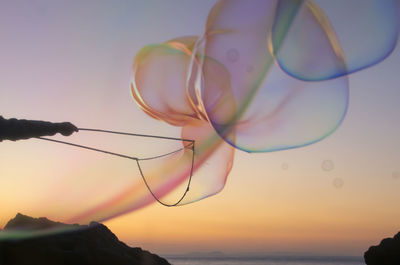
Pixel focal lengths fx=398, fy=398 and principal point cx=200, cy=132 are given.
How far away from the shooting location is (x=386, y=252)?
33.3 metres

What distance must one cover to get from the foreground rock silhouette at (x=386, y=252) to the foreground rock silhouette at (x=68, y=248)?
2358 centimetres

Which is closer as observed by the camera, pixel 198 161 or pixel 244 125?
pixel 244 125

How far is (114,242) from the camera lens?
54.4 ft

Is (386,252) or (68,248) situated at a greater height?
(68,248)

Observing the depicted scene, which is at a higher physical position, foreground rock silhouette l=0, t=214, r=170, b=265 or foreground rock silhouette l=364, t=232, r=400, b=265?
foreground rock silhouette l=0, t=214, r=170, b=265

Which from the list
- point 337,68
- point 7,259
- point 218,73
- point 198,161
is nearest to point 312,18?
point 337,68

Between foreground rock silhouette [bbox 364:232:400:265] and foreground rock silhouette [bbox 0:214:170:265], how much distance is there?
77.4 ft

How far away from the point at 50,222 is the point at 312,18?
12.9 meters

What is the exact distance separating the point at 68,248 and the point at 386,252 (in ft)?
94.1

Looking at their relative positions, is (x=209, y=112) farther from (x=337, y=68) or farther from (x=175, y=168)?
(x=337, y=68)

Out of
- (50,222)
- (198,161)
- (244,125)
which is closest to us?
(244,125)

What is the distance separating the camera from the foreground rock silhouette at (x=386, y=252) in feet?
106

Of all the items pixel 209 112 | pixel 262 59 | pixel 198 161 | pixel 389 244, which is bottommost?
pixel 389 244

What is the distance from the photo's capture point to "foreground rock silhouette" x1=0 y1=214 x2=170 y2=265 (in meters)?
12.6
